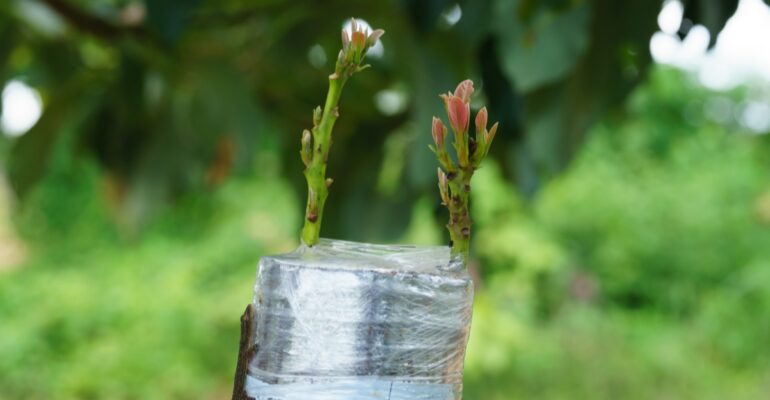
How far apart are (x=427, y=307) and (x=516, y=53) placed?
2.42 ft

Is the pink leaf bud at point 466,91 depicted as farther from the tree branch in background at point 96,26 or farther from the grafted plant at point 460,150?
the tree branch in background at point 96,26

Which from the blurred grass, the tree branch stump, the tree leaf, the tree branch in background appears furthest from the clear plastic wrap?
the blurred grass

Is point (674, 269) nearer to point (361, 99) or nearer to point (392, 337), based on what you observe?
point (361, 99)

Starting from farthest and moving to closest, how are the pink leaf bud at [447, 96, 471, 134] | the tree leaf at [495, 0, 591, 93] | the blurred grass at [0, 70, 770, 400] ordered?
the blurred grass at [0, 70, 770, 400] < the tree leaf at [495, 0, 591, 93] < the pink leaf bud at [447, 96, 471, 134]

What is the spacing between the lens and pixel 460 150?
0.34m

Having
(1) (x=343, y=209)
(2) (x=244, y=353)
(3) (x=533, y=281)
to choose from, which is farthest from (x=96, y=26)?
(3) (x=533, y=281)

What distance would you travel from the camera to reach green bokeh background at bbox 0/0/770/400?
4.57ft

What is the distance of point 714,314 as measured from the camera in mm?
4219

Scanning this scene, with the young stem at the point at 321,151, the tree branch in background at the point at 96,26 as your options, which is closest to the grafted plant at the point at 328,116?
the young stem at the point at 321,151

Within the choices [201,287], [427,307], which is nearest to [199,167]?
[427,307]

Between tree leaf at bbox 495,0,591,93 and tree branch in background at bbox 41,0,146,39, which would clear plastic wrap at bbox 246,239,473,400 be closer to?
tree leaf at bbox 495,0,591,93

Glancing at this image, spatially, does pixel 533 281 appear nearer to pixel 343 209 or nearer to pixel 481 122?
pixel 343 209

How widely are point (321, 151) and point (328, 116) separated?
0.01 m

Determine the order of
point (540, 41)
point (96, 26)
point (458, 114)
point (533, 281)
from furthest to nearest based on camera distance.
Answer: point (533, 281)
point (96, 26)
point (540, 41)
point (458, 114)
